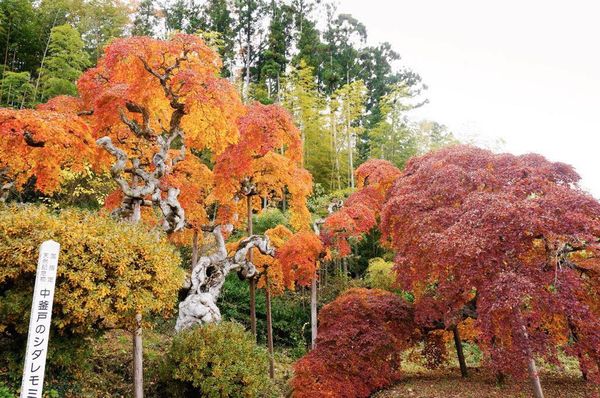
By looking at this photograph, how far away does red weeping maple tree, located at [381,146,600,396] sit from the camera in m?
5.89

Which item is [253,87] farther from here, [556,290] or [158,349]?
[556,290]

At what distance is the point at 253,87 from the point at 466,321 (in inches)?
769

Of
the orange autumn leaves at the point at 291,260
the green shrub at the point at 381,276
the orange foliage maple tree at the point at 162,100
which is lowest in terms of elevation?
the green shrub at the point at 381,276

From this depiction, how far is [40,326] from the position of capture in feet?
11.6

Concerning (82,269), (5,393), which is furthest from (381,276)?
(5,393)

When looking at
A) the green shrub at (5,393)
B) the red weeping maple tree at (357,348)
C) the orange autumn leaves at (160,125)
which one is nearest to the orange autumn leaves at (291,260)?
the orange autumn leaves at (160,125)

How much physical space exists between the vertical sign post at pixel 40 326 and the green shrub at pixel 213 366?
3564 mm

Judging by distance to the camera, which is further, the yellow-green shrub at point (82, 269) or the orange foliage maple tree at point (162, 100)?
the orange foliage maple tree at point (162, 100)

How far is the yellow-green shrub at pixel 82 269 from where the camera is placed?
506 centimetres

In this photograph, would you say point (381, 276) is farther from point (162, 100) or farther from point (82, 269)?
point (82, 269)

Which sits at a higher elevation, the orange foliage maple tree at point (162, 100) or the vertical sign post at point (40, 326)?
the orange foliage maple tree at point (162, 100)

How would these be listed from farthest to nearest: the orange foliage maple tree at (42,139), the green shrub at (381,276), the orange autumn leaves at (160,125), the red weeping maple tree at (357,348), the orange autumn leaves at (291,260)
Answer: the green shrub at (381,276) → the orange autumn leaves at (291,260) → the red weeping maple tree at (357,348) → the orange autumn leaves at (160,125) → the orange foliage maple tree at (42,139)

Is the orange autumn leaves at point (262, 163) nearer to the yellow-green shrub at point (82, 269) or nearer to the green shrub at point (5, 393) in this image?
the yellow-green shrub at point (82, 269)

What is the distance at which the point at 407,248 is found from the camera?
8.10m
